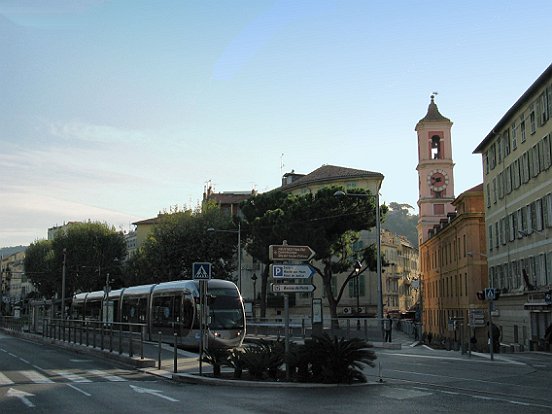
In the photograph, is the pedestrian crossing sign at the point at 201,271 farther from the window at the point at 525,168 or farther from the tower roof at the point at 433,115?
the tower roof at the point at 433,115

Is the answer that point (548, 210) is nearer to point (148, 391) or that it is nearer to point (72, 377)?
point (72, 377)

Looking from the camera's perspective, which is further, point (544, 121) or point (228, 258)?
point (228, 258)

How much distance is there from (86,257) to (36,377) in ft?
205

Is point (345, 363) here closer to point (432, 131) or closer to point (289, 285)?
point (289, 285)

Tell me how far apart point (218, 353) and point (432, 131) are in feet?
214

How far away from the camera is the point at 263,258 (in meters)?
59.0

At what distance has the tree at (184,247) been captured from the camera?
191 ft

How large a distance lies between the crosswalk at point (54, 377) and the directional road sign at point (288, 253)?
5.38 m

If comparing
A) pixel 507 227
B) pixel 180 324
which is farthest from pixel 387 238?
pixel 180 324

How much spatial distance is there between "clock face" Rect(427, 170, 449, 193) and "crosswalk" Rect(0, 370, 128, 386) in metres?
62.9

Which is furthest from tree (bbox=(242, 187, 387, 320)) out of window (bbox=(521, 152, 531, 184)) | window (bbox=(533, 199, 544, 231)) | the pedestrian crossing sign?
the pedestrian crossing sign

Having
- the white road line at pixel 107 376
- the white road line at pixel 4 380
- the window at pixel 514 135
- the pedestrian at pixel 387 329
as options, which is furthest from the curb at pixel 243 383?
the window at pixel 514 135

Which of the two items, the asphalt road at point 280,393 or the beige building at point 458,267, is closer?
the asphalt road at point 280,393

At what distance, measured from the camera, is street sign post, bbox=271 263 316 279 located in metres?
16.1
